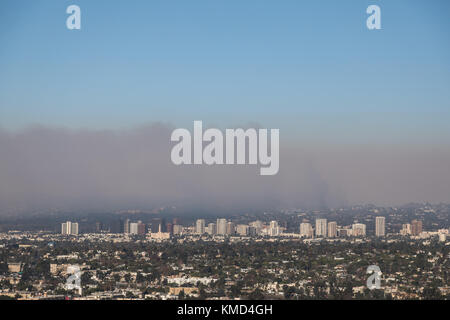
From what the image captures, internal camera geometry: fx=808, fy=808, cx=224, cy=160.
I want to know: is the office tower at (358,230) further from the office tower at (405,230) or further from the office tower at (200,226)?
the office tower at (200,226)

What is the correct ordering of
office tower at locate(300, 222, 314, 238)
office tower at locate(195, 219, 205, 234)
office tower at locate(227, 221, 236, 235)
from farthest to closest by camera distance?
office tower at locate(195, 219, 205, 234) → office tower at locate(227, 221, 236, 235) → office tower at locate(300, 222, 314, 238)

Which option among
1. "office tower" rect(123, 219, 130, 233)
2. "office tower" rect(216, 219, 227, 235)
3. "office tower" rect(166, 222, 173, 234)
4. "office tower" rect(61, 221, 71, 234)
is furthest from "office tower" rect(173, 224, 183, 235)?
"office tower" rect(61, 221, 71, 234)

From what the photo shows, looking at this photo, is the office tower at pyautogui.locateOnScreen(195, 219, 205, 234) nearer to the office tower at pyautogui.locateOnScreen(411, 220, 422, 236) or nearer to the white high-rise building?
the white high-rise building
